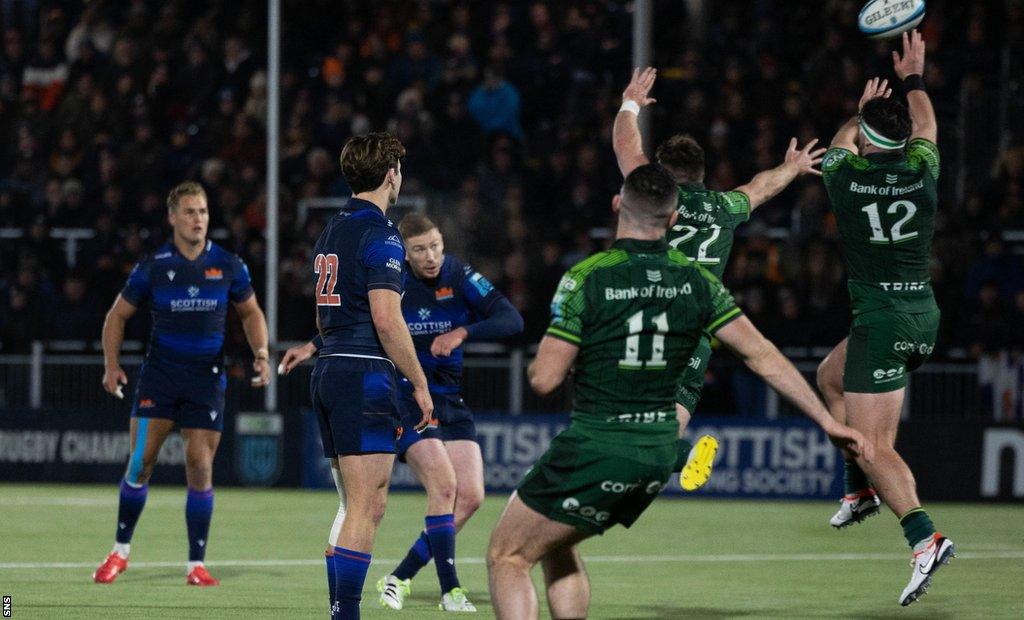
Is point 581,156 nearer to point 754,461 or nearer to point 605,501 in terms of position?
point 754,461

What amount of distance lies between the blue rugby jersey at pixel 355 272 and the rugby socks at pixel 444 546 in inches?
81.5

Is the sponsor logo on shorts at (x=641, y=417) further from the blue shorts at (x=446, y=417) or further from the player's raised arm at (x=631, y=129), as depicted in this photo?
the blue shorts at (x=446, y=417)

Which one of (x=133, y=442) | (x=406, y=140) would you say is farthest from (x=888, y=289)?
(x=406, y=140)

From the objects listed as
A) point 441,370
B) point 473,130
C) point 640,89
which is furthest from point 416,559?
point 473,130

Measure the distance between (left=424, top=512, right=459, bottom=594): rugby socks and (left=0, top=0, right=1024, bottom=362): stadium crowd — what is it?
8.79 meters

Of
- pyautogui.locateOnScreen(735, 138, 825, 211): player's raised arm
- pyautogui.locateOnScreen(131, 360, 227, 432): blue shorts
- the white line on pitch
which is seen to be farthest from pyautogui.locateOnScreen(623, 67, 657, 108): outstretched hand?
the white line on pitch

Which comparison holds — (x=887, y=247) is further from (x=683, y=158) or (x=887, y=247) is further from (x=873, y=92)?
(x=683, y=158)

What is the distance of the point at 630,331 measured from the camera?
6500mm

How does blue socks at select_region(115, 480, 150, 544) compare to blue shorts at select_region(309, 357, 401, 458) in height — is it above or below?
below

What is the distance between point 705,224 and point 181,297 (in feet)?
12.3

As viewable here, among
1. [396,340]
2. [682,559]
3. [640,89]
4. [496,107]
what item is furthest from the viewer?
[496,107]

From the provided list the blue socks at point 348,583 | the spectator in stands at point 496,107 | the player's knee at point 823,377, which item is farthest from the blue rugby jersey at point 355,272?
the spectator in stands at point 496,107

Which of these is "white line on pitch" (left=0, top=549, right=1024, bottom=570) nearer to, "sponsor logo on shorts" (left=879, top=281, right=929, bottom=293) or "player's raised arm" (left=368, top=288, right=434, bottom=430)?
"sponsor logo on shorts" (left=879, top=281, right=929, bottom=293)

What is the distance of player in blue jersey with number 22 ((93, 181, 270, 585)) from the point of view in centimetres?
1116
